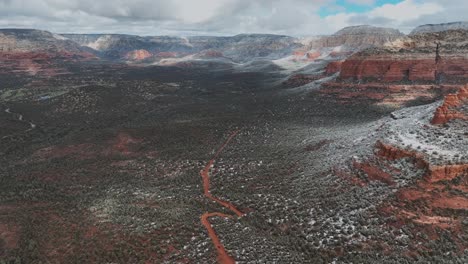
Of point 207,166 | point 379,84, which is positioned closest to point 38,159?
point 207,166

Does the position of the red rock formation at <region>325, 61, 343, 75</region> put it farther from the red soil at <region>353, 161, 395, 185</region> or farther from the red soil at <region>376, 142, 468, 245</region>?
the red soil at <region>376, 142, 468, 245</region>

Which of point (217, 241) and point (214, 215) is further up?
point (214, 215)

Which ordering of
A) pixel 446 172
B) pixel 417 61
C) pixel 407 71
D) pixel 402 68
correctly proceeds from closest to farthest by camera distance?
pixel 446 172
pixel 417 61
pixel 407 71
pixel 402 68

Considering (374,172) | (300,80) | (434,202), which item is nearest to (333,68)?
(300,80)

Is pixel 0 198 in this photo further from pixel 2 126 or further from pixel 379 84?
pixel 379 84

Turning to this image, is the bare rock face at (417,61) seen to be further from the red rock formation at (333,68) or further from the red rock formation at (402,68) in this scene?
the red rock formation at (333,68)

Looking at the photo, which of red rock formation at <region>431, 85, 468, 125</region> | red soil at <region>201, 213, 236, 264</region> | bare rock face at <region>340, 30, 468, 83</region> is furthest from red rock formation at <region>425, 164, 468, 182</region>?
bare rock face at <region>340, 30, 468, 83</region>

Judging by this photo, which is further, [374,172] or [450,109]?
[450,109]

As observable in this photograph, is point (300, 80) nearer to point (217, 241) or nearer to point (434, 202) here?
point (434, 202)
